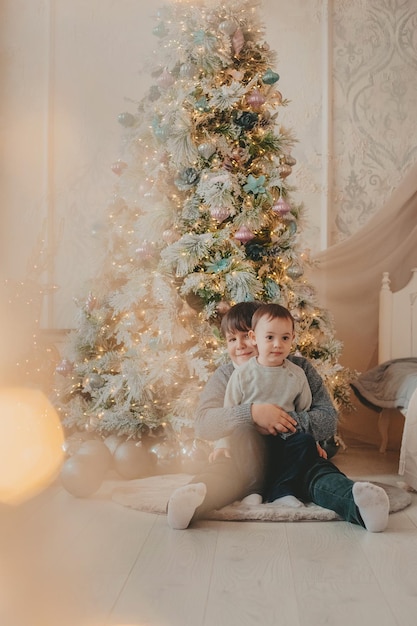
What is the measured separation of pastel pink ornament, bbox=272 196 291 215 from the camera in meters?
3.05

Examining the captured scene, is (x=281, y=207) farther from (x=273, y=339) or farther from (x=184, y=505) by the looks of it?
(x=184, y=505)

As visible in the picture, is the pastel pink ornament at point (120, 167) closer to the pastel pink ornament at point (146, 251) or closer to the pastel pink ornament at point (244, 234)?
the pastel pink ornament at point (146, 251)

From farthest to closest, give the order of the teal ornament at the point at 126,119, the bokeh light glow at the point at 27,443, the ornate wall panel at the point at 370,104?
the ornate wall panel at the point at 370,104 → the teal ornament at the point at 126,119 → the bokeh light glow at the point at 27,443

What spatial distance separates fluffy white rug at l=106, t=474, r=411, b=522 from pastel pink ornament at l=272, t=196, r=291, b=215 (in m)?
1.25

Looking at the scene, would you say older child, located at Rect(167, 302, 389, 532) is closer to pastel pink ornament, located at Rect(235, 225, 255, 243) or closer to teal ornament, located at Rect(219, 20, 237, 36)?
pastel pink ornament, located at Rect(235, 225, 255, 243)

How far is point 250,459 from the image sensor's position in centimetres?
226

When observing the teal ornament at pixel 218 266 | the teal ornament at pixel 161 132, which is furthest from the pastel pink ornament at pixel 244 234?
the teal ornament at pixel 161 132

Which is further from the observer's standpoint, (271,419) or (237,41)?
(237,41)

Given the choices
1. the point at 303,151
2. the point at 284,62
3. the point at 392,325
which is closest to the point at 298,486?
the point at 392,325

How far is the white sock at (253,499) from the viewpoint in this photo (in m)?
2.23

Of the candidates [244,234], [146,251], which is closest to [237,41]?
[244,234]

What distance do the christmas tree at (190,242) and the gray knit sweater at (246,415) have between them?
0.40 m

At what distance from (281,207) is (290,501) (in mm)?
1390

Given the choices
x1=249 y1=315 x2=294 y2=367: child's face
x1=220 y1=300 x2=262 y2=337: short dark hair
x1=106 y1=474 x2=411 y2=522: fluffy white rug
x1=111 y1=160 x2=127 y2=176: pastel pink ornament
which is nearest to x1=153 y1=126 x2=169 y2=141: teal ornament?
A: x1=111 y1=160 x2=127 y2=176: pastel pink ornament
